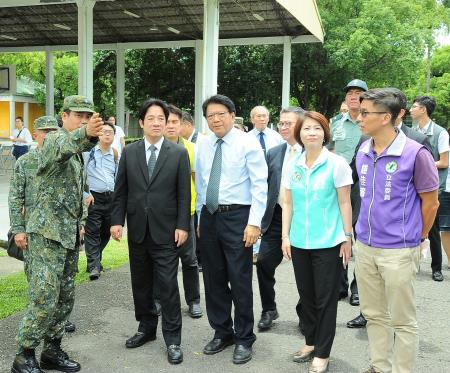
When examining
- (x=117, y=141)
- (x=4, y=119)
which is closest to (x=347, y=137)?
(x=117, y=141)

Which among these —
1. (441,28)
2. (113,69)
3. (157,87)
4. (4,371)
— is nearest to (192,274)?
(4,371)

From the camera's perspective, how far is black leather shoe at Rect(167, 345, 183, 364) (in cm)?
418

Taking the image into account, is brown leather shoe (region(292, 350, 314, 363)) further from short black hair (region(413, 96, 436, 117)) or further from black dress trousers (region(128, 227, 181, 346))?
short black hair (region(413, 96, 436, 117))

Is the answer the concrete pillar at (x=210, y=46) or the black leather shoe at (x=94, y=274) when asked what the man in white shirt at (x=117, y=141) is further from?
the concrete pillar at (x=210, y=46)

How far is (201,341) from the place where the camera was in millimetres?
4684

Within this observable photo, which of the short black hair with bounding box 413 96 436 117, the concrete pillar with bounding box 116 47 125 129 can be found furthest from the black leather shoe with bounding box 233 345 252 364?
the concrete pillar with bounding box 116 47 125 129

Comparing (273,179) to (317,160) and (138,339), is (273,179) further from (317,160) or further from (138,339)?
(138,339)

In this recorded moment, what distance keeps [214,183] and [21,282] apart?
127 inches

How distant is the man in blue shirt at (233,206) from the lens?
425 centimetres

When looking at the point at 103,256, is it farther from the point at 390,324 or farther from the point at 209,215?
the point at 390,324

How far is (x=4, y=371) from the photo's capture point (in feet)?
13.0

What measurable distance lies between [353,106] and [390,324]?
92.0 inches

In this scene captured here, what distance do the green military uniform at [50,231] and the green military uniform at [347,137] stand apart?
2.65m

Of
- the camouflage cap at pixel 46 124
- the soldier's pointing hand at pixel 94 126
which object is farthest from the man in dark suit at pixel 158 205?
the soldier's pointing hand at pixel 94 126
